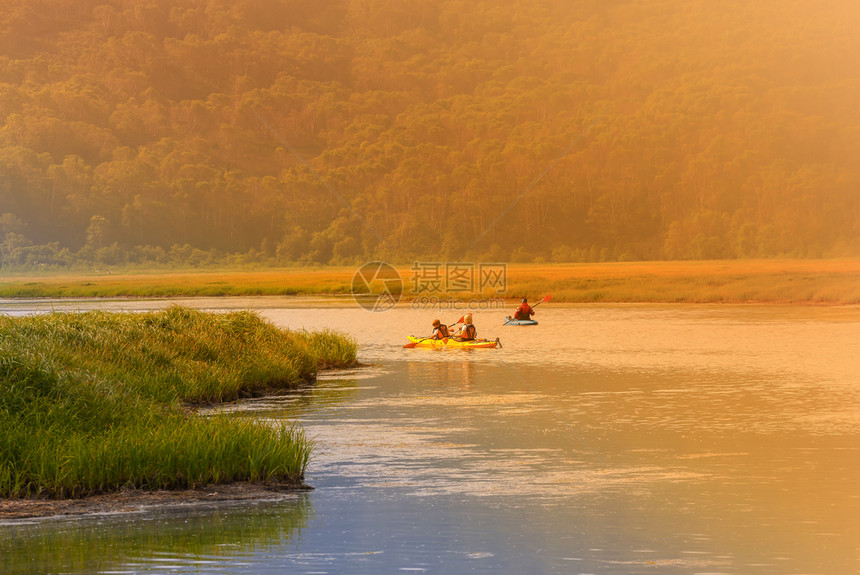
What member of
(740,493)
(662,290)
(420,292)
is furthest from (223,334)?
(420,292)

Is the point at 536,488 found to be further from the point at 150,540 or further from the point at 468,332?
the point at 468,332

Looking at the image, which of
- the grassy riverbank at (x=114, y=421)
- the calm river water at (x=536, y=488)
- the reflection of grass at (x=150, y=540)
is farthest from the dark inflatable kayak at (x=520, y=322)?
the reflection of grass at (x=150, y=540)

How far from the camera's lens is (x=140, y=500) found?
614 inches

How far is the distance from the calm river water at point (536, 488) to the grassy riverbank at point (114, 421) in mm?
1071

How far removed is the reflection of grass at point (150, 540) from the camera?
12734 millimetres

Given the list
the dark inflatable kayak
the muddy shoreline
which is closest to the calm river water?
the muddy shoreline

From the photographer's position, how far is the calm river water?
1301 centimetres

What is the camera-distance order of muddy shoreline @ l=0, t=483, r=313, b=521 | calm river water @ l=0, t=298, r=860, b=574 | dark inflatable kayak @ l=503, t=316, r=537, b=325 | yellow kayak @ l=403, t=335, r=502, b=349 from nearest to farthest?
calm river water @ l=0, t=298, r=860, b=574
muddy shoreline @ l=0, t=483, r=313, b=521
yellow kayak @ l=403, t=335, r=502, b=349
dark inflatable kayak @ l=503, t=316, r=537, b=325

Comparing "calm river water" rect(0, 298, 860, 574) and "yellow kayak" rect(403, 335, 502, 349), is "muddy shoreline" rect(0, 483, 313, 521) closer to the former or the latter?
"calm river water" rect(0, 298, 860, 574)

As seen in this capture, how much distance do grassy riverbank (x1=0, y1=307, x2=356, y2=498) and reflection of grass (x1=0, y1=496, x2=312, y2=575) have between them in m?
1.30

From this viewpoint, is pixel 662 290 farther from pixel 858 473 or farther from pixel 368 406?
pixel 858 473

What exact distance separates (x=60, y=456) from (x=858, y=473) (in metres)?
11.7

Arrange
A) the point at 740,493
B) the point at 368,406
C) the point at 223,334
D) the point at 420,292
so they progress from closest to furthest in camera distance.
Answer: the point at 740,493 < the point at 368,406 < the point at 223,334 < the point at 420,292

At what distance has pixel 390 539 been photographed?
1387 cm
